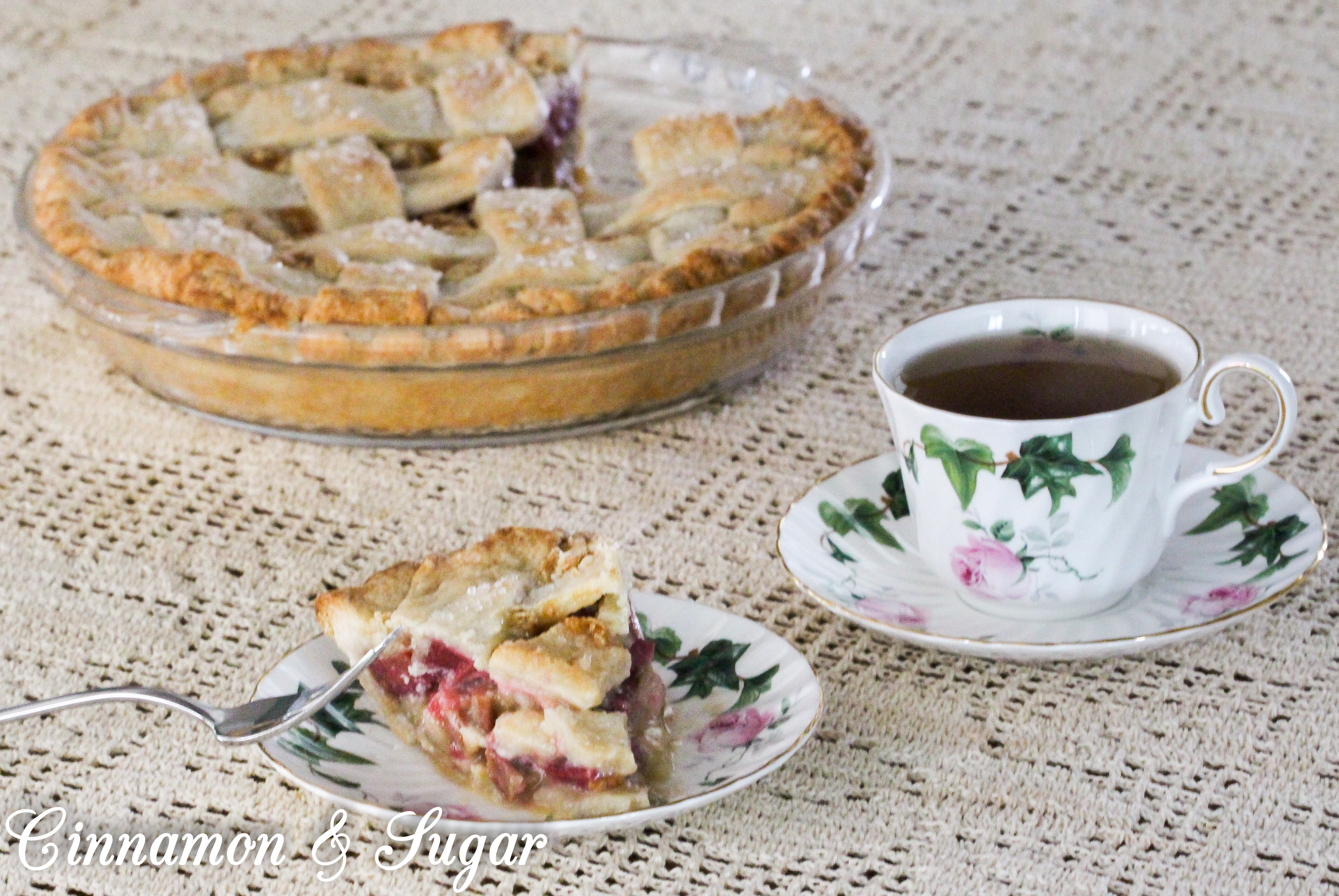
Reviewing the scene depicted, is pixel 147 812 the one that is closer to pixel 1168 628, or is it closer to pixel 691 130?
pixel 1168 628

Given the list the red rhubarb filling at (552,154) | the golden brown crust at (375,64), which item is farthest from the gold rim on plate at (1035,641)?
the golden brown crust at (375,64)

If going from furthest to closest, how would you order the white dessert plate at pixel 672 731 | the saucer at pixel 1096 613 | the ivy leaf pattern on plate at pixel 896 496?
1. the ivy leaf pattern on plate at pixel 896 496
2. the saucer at pixel 1096 613
3. the white dessert plate at pixel 672 731

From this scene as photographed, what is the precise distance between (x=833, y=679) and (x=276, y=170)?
729 millimetres

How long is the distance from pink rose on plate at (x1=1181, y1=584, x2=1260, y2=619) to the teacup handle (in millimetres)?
37

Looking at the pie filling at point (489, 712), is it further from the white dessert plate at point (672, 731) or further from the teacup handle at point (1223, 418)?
the teacup handle at point (1223, 418)

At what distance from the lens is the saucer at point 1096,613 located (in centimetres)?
74

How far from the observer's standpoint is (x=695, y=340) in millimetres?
1004

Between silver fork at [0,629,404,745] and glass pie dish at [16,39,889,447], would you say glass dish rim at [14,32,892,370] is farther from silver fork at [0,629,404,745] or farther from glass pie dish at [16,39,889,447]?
silver fork at [0,629,404,745]

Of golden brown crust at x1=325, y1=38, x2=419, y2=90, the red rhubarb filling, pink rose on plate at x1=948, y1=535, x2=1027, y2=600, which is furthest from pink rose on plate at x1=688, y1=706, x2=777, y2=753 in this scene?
golden brown crust at x1=325, y1=38, x2=419, y2=90

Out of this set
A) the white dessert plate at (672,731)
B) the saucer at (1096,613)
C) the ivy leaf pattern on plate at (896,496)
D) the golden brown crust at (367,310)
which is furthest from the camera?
the golden brown crust at (367,310)

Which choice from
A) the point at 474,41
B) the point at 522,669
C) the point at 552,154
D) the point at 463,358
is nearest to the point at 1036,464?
the point at 522,669

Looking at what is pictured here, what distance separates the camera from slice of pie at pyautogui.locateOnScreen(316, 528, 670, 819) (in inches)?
25.1

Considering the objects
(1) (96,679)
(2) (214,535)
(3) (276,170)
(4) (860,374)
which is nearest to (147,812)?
(1) (96,679)

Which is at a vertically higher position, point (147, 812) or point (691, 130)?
point (691, 130)
